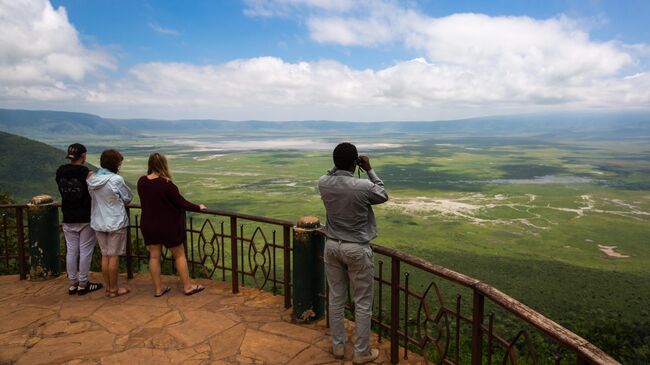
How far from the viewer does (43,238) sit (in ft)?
20.7

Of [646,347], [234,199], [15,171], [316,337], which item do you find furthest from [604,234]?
[15,171]

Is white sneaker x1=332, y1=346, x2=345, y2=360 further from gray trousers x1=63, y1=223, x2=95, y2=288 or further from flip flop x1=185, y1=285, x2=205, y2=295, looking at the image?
gray trousers x1=63, y1=223, x2=95, y2=288

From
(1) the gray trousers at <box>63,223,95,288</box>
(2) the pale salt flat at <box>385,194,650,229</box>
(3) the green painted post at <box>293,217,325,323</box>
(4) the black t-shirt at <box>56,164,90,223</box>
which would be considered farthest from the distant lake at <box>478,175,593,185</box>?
(4) the black t-shirt at <box>56,164,90,223</box>

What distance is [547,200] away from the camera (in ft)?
249

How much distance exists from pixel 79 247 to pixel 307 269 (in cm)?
309

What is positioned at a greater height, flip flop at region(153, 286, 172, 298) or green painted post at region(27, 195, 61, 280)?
green painted post at region(27, 195, 61, 280)

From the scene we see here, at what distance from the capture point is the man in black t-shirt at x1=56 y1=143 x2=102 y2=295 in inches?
214

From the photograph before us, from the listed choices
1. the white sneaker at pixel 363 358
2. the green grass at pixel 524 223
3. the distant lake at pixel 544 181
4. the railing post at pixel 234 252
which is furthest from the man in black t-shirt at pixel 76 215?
the distant lake at pixel 544 181

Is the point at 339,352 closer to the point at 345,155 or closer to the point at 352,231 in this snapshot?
the point at 352,231

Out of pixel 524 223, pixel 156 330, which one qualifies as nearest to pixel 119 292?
pixel 156 330

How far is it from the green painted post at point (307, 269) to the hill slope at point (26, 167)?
248ft

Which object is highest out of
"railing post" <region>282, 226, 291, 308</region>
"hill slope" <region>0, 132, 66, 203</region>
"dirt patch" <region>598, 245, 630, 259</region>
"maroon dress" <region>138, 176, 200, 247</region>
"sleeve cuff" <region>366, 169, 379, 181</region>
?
"sleeve cuff" <region>366, 169, 379, 181</region>

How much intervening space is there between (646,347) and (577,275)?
22.0 m

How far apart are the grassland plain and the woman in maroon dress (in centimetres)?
1870
